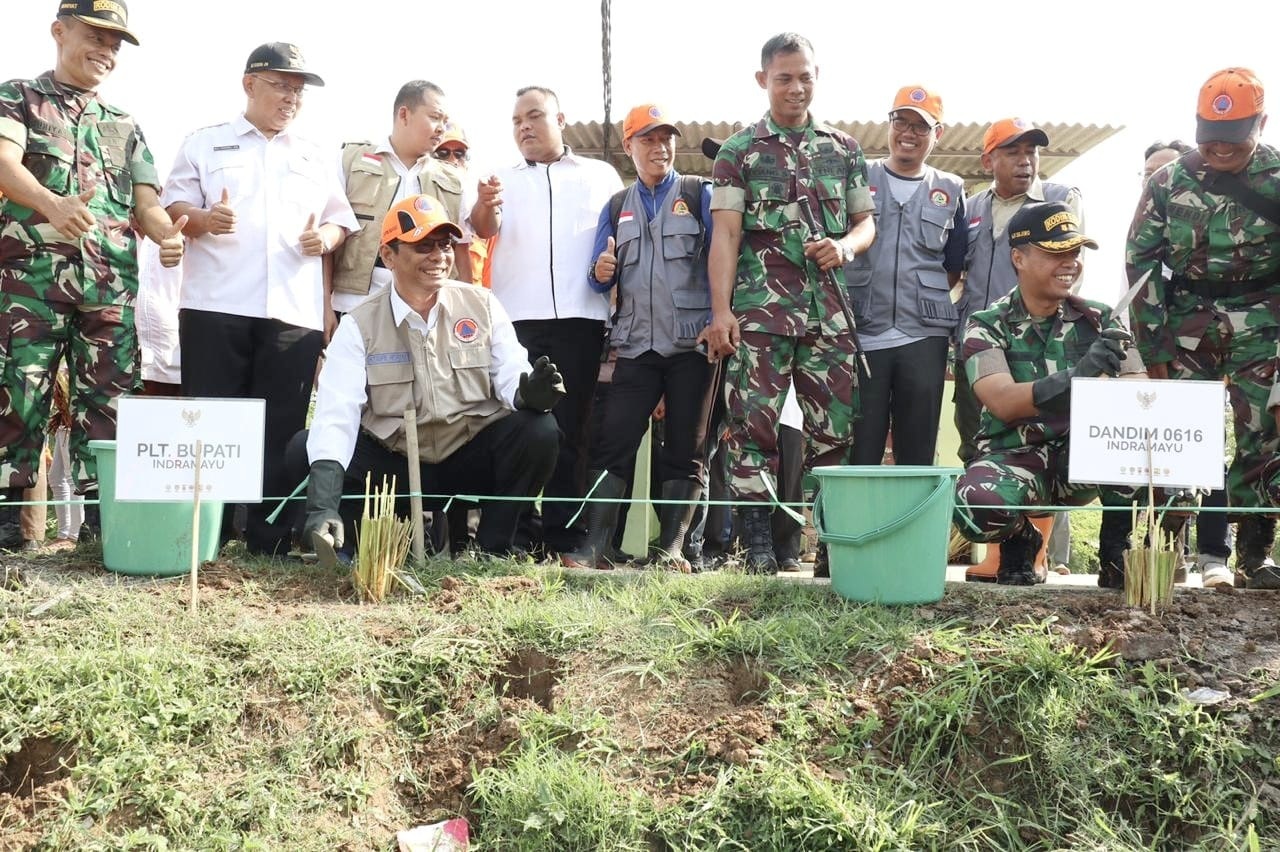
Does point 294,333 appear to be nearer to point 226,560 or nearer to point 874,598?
point 226,560

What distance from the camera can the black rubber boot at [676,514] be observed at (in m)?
5.04

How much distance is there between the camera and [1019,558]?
4.60 metres

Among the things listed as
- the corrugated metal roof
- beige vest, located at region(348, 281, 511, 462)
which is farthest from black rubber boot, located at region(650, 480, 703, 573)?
the corrugated metal roof

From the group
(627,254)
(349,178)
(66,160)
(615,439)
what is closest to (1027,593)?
(615,439)

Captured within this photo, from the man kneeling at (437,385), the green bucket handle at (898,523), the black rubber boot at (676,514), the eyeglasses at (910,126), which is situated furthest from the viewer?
the eyeglasses at (910,126)

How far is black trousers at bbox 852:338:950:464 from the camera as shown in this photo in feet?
17.0

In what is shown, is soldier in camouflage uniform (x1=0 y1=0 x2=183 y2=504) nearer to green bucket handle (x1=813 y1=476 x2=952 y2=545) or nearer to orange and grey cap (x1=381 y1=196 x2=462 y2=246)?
orange and grey cap (x1=381 y1=196 x2=462 y2=246)

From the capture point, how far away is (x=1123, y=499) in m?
4.40

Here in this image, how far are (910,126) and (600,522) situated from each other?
2319mm

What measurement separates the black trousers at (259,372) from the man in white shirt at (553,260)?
0.99 meters

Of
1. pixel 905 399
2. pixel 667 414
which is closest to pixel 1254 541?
pixel 905 399

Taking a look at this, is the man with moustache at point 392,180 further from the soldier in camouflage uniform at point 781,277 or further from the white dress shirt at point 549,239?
the soldier in camouflage uniform at point 781,277

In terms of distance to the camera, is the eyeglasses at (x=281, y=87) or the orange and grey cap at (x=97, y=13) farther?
the eyeglasses at (x=281, y=87)

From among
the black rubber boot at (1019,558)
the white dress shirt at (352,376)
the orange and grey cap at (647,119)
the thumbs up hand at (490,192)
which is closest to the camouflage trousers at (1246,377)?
→ the black rubber boot at (1019,558)
